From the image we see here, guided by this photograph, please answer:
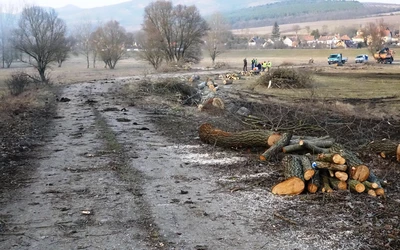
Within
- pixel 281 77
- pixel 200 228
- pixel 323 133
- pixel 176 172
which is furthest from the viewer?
pixel 281 77

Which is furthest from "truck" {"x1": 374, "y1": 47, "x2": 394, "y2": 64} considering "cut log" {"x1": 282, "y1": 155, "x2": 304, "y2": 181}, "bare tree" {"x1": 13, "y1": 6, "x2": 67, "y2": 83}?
"cut log" {"x1": 282, "y1": 155, "x2": 304, "y2": 181}

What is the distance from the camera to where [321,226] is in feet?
21.2

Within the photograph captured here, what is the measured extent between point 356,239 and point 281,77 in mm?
23875

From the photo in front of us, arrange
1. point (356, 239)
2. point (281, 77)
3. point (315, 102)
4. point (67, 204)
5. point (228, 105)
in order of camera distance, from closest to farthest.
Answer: point (356, 239)
point (67, 204)
point (228, 105)
point (315, 102)
point (281, 77)

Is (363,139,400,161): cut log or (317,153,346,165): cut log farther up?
(317,153,346,165): cut log

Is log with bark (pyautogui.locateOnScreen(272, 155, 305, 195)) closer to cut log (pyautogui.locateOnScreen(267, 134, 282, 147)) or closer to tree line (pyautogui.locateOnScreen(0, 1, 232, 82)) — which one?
cut log (pyautogui.locateOnScreen(267, 134, 282, 147))

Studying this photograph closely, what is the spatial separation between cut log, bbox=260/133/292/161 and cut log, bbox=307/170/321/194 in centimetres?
218

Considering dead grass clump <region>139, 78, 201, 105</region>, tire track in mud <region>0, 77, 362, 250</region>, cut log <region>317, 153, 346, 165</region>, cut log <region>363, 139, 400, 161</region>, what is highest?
dead grass clump <region>139, 78, 201, 105</region>

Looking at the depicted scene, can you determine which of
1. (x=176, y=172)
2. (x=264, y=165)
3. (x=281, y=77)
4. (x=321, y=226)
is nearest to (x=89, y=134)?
(x=176, y=172)

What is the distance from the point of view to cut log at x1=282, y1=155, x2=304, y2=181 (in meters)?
7.90

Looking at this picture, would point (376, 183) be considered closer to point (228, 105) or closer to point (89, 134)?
point (89, 134)

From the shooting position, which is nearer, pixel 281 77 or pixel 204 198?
pixel 204 198

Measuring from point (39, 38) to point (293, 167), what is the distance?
36835 millimetres

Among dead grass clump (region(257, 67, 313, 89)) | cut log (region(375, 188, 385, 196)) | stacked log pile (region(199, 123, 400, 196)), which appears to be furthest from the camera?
dead grass clump (region(257, 67, 313, 89))
